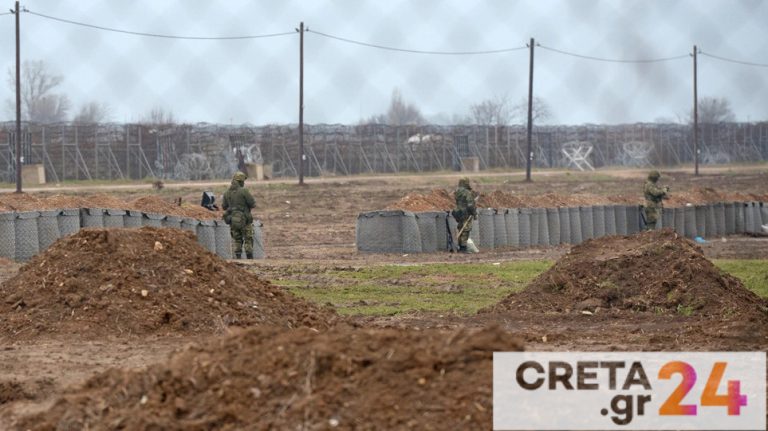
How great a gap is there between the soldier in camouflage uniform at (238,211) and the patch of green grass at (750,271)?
917cm

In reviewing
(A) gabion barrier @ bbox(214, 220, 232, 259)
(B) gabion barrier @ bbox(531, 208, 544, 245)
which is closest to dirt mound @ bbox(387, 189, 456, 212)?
(B) gabion barrier @ bbox(531, 208, 544, 245)

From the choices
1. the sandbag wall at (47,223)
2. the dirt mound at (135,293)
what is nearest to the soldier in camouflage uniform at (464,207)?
the sandbag wall at (47,223)

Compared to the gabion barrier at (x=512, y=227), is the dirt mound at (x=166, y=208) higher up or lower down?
higher up

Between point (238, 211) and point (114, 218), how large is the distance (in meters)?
2.38

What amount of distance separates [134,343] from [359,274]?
9.67 meters

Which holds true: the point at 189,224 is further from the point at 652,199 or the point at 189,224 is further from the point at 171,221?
the point at 652,199

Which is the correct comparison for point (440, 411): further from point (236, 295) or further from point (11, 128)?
point (11, 128)

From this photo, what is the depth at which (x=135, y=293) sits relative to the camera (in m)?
13.3

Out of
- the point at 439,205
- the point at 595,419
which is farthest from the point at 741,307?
the point at 439,205

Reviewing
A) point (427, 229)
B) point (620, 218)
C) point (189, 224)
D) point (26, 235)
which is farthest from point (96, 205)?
point (620, 218)

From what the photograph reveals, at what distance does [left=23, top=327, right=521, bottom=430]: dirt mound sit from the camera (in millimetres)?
6652

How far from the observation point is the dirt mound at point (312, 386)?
665 centimetres

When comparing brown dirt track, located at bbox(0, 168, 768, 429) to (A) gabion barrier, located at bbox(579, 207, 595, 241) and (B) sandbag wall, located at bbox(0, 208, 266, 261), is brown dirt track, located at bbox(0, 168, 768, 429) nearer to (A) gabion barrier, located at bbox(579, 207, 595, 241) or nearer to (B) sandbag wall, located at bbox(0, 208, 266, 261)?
(B) sandbag wall, located at bbox(0, 208, 266, 261)

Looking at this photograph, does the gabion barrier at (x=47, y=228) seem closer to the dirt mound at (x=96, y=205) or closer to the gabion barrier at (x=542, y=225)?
the dirt mound at (x=96, y=205)
